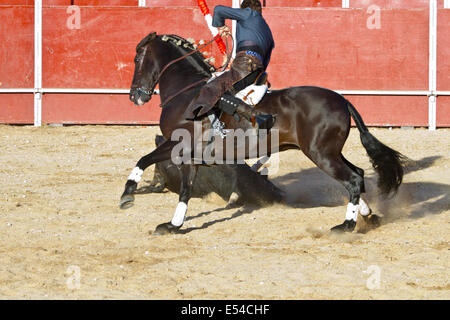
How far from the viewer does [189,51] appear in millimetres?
7270

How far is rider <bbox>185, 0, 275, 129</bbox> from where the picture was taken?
678cm

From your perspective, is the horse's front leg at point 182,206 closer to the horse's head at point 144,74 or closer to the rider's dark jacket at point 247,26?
the horse's head at point 144,74

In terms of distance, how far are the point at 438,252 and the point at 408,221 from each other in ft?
4.21

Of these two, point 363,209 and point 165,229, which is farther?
point 363,209

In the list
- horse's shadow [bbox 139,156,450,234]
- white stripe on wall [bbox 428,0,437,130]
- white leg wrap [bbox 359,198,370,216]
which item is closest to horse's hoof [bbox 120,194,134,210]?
horse's shadow [bbox 139,156,450,234]

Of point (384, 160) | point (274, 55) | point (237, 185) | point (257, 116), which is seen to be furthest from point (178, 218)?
point (274, 55)

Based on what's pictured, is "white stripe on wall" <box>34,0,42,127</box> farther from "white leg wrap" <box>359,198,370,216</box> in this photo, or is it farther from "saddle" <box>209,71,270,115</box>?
"white leg wrap" <box>359,198,370,216</box>

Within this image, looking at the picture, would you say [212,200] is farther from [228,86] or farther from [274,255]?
[274,255]

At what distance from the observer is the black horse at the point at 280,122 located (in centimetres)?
671

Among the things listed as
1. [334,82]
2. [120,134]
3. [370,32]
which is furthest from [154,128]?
[370,32]

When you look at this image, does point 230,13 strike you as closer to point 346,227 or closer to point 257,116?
point 257,116

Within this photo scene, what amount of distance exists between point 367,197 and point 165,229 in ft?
8.98

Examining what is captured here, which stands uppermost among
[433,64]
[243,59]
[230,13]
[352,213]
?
[230,13]

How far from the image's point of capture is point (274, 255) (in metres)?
5.93
